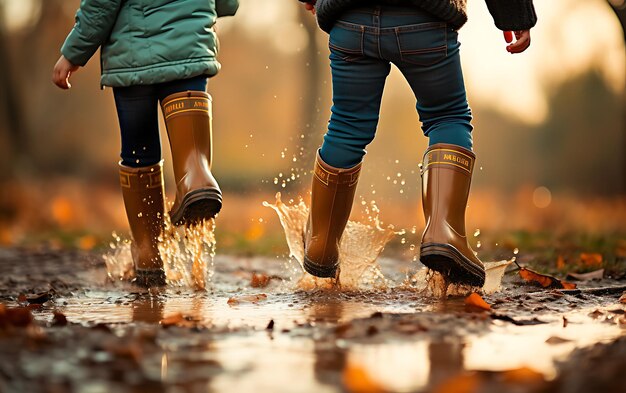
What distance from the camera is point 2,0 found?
1287 cm

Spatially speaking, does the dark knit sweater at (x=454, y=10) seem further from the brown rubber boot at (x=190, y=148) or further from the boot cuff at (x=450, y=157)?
the brown rubber boot at (x=190, y=148)

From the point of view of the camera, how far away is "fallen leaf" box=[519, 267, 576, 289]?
3531mm

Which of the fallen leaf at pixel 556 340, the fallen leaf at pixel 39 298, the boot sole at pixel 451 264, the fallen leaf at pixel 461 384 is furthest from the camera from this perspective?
the fallen leaf at pixel 39 298

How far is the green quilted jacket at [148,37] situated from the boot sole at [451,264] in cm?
130

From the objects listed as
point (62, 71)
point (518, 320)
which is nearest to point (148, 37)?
point (62, 71)

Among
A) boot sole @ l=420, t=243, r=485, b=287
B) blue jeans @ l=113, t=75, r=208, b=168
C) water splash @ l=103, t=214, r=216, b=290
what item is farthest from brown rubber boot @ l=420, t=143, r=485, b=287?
blue jeans @ l=113, t=75, r=208, b=168

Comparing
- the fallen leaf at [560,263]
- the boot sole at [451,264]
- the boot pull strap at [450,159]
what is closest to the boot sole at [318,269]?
the boot sole at [451,264]

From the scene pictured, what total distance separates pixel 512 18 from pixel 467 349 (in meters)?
1.65

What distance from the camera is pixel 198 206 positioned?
332cm

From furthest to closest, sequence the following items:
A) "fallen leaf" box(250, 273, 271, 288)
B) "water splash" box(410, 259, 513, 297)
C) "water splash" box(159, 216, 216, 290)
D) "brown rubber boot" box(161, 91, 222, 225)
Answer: "fallen leaf" box(250, 273, 271, 288) → "water splash" box(159, 216, 216, 290) → "brown rubber boot" box(161, 91, 222, 225) → "water splash" box(410, 259, 513, 297)

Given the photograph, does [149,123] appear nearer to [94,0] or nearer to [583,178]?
[94,0]

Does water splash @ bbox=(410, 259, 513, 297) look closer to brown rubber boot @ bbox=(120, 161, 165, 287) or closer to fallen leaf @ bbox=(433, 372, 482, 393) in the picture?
brown rubber boot @ bbox=(120, 161, 165, 287)

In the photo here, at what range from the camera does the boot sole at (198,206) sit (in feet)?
10.8

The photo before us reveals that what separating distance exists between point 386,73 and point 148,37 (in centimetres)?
105
